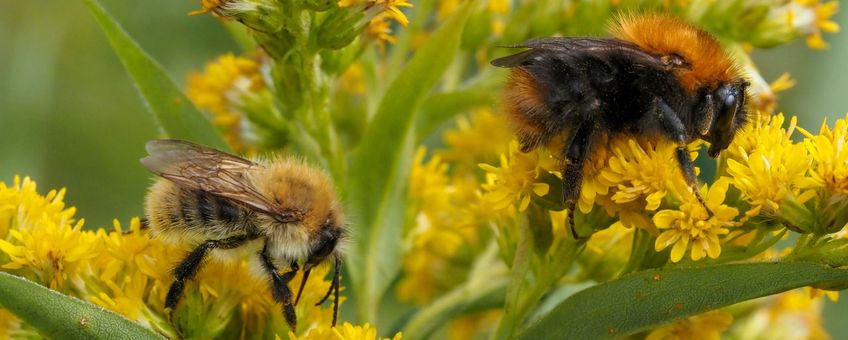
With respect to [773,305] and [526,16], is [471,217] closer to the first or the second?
[526,16]

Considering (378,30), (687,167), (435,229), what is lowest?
(435,229)

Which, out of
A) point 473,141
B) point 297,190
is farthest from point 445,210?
point 297,190

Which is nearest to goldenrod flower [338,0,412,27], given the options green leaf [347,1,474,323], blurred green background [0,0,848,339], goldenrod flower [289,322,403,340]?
green leaf [347,1,474,323]

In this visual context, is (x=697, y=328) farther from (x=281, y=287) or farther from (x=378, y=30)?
(x=378, y=30)

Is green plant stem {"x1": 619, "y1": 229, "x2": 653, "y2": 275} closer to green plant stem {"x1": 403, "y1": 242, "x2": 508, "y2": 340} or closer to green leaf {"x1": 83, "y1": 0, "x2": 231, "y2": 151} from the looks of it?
green plant stem {"x1": 403, "y1": 242, "x2": 508, "y2": 340}

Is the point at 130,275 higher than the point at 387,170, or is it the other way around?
the point at 387,170
